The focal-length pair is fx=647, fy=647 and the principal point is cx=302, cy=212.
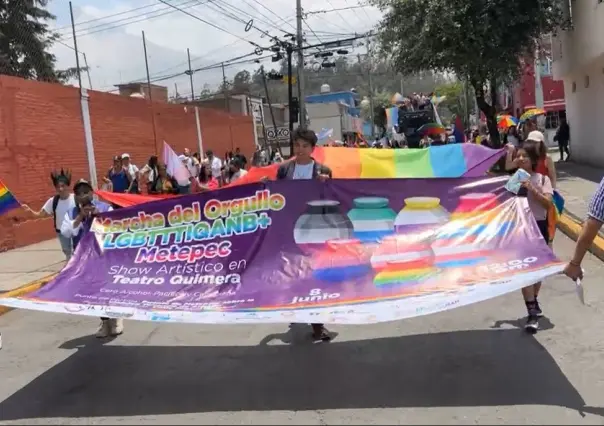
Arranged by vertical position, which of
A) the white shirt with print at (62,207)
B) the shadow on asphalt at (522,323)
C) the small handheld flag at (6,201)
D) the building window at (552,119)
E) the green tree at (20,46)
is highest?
the green tree at (20,46)

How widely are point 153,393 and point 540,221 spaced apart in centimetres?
363

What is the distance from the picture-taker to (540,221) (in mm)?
5809

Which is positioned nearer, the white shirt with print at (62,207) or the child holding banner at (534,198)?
the child holding banner at (534,198)

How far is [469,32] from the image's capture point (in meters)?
18.0

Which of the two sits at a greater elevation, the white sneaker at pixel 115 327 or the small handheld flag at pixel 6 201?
the small handheld flag at pixel 6 201

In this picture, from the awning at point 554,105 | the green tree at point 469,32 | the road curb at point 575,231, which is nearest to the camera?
the road curb at point 575,231

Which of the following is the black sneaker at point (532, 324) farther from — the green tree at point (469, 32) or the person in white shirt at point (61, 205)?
the green tree at point (469, 32)


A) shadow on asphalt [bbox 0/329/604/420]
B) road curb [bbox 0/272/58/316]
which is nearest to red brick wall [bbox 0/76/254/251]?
road curb [bbox 0/272/58/316]

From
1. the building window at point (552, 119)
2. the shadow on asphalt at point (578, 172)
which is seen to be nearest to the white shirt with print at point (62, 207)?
the shadow on asphalt at point (578, 172)

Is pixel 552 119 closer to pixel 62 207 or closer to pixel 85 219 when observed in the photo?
pixel 62 207

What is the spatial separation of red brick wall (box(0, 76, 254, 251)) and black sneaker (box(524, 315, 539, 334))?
755cm

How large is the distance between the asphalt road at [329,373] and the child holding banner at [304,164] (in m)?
0.74

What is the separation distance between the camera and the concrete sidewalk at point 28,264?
31.6 feet

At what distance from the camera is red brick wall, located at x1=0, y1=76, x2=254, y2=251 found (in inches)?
503
